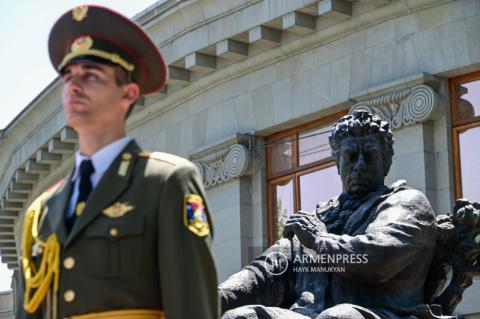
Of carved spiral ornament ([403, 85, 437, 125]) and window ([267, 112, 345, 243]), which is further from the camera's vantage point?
window ([267, 112, 345, 243])

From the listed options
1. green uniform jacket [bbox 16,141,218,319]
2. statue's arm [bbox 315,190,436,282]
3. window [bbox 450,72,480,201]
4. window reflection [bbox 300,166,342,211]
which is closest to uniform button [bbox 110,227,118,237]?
green uniform jacket [bbox 16,141,218,319]

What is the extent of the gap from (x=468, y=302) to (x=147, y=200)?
1424 centimetres

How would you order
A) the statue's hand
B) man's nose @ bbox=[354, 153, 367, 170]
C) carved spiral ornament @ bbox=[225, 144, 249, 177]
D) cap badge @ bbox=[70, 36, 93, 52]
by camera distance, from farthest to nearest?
1. carved spiral ornament @ bbox=[225, 144, 249, 177]
2. man's nose @ bbox=[354, 153, 367, 170]
3. the statue's hand
4. cap badge @ bbox=[70, 36, 93, 52]

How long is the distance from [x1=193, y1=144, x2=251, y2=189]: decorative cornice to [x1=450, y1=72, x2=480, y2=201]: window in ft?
13.3

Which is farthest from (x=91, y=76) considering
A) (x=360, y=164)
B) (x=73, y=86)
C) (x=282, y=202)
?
(x=282, y=202)

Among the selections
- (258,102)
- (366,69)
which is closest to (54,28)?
(366,69)

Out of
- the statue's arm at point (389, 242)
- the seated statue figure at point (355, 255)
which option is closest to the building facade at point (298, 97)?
the seated statue figure at point (355, 255)

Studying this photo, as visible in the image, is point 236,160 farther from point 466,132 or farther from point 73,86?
point 73,86

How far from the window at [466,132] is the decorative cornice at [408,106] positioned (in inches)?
13.4

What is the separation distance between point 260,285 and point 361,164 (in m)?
1.03

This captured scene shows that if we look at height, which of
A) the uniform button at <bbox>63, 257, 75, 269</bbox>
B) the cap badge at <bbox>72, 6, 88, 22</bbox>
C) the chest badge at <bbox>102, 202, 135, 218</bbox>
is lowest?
the uniform button at <bbox>63, 257, 75, 269</bbox>

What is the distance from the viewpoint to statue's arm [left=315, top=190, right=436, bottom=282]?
31.2ft

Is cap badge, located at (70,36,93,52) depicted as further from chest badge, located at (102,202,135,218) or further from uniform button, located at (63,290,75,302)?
A: uniform button, located at (63,290,75,302)

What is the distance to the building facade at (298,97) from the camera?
65.9 ft
